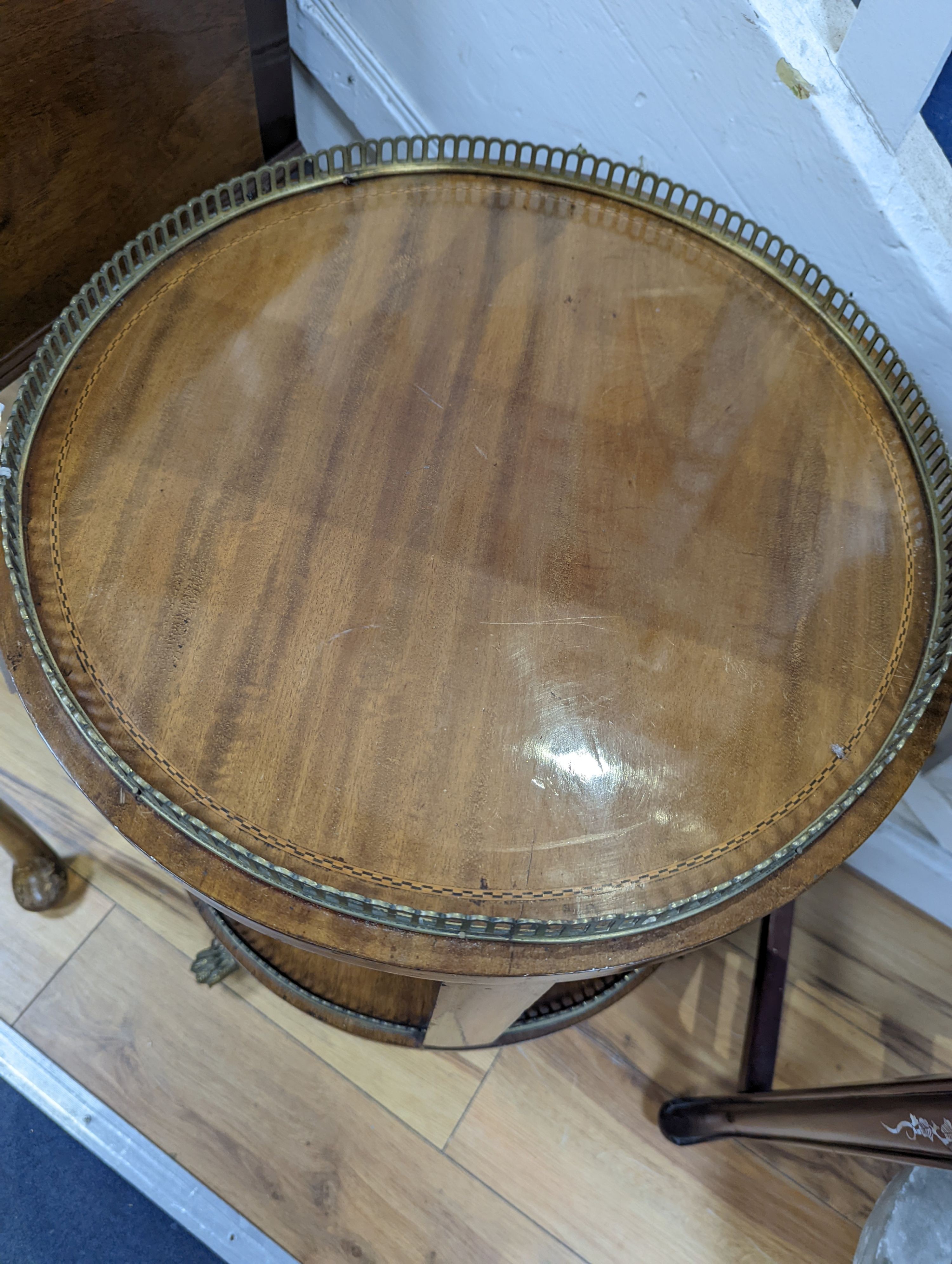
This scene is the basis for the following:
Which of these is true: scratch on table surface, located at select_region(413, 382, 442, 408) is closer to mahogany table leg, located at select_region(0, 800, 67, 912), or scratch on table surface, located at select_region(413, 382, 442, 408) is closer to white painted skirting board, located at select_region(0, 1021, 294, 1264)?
mahogany table leg, located at select_region(0, 800, 67, 912)

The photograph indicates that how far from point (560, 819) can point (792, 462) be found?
0.25 m

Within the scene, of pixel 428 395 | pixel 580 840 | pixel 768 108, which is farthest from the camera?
pixel 768 108

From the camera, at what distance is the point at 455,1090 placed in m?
0.74

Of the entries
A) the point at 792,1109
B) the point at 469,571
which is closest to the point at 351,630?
the point at 469,571

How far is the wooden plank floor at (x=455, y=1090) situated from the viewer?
27.2 inches

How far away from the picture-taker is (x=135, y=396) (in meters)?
0.51

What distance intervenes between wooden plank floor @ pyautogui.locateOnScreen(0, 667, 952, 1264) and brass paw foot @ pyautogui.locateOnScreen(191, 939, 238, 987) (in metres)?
0.02

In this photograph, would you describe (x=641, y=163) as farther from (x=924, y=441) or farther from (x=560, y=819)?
(x=560, y=819)

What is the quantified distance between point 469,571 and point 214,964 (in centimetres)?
45

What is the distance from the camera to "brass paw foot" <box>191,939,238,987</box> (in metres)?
0.74

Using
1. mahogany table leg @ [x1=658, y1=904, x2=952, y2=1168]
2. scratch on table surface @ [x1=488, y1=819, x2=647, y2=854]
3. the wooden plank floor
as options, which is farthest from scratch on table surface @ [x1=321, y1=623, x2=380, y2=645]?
the wooden plank floor

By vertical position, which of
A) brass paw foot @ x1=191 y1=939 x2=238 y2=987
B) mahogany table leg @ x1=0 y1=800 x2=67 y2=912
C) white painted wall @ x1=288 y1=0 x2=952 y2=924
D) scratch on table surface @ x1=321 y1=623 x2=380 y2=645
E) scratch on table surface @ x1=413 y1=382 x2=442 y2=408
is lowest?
brass paw foot @ x1=191 y1=939 x2=238 y2=987

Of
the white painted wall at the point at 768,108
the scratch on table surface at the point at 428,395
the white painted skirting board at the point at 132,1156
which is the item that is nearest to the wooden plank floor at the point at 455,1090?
the white painted skirting board at the point at 132,1156

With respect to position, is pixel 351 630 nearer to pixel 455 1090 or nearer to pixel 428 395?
pixel 428 395
